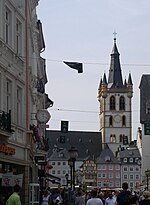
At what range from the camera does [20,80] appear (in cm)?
3066

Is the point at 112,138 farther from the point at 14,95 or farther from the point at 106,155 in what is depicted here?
the point at 14,95

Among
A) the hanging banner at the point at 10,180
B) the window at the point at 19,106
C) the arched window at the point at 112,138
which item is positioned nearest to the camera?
the hanging banner at the point at 10,180

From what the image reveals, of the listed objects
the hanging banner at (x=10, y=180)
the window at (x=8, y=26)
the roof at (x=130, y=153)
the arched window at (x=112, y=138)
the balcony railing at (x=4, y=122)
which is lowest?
the hanging banner at (x=10, y=180)

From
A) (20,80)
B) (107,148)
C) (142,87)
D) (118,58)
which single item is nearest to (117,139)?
(107,148)

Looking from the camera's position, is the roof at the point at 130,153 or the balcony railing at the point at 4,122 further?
the roof at the point at 130,153

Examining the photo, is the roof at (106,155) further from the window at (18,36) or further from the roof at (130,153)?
the window at (18,36)

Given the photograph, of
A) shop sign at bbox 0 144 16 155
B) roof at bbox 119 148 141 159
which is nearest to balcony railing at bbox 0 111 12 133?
shop sign at bbox 0 144 16 155

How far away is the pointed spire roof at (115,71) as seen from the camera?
7485 inches

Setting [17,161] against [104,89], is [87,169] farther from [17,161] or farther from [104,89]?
[17,161]

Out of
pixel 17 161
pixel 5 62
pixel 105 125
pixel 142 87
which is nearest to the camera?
pixel 5 62

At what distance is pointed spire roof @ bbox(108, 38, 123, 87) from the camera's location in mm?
190125

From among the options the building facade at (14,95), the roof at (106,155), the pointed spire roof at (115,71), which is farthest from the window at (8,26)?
the pointed spire roof at (115,71)

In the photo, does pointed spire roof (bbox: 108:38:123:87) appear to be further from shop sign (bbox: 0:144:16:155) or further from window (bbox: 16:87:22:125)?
shop sign (bbox: 0:144:16:155)

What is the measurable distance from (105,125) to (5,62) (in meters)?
172
